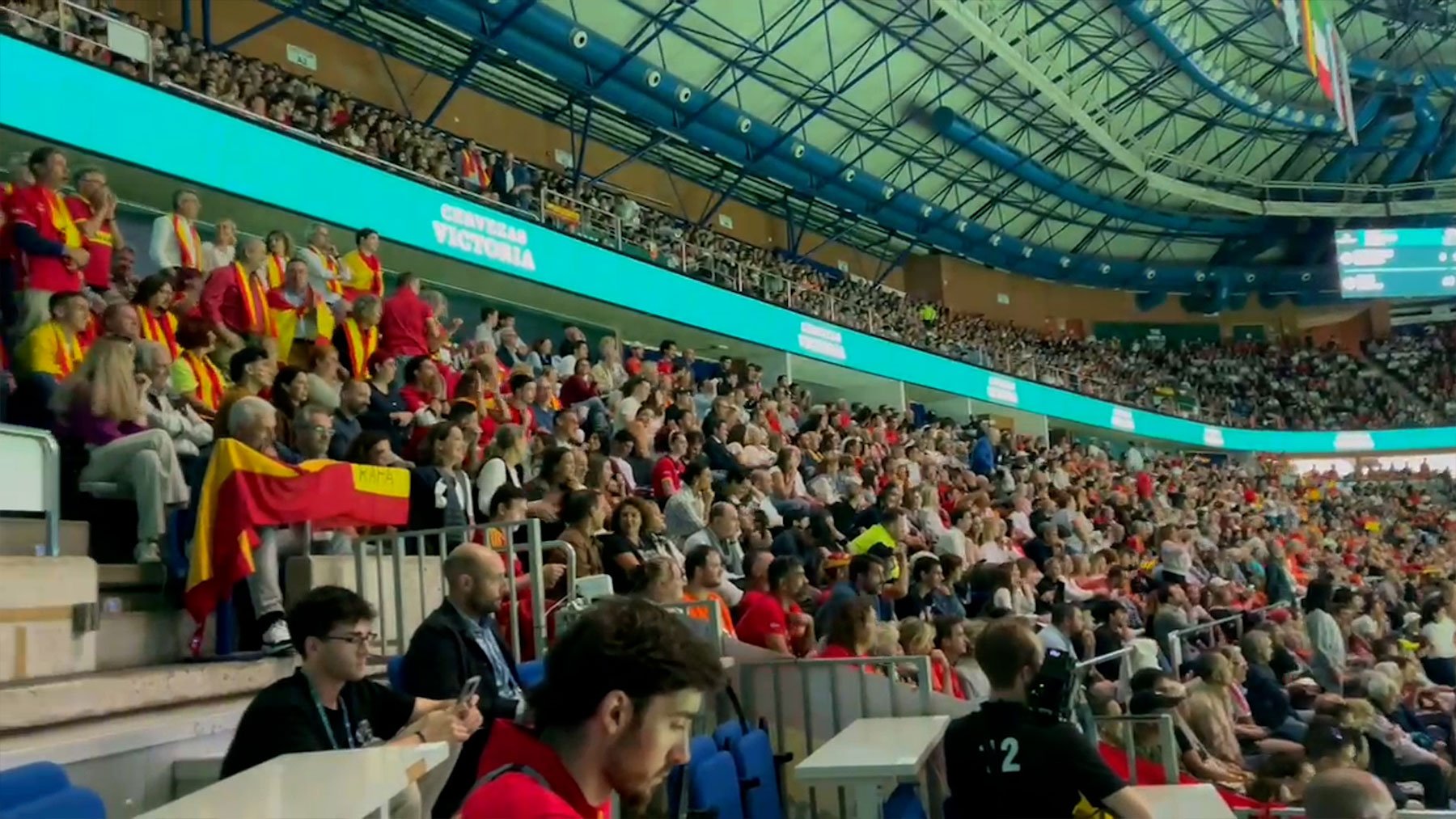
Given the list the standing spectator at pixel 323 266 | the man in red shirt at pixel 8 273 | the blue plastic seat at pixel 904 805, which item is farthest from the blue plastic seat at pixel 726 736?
the standing spectator at pixel 323 266

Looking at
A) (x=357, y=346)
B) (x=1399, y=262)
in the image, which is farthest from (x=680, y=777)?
(x=1399, y=262)

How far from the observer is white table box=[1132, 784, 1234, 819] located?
3.67 m

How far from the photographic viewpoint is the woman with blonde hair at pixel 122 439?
4.45 metres

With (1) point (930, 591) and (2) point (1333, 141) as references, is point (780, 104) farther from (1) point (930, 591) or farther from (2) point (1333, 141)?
(2) point (1333, 141)

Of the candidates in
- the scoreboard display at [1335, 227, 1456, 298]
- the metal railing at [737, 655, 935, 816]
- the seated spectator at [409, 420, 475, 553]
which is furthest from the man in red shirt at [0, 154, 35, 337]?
the scoreboard display at [1335, 227, 1456, 298]

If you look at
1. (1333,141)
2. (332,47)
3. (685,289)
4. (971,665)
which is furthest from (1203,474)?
(971,665)

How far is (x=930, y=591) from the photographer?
8.36 meters

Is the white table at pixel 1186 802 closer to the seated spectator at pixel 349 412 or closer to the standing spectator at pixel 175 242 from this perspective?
the seated spectator at pixel 349 412

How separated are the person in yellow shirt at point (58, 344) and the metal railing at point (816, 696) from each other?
304 centimetres

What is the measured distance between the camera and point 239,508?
4.23m

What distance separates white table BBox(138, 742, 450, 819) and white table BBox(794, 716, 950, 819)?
1399 mm

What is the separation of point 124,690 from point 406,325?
14.9 feet

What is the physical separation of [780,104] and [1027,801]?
1849 centimetres

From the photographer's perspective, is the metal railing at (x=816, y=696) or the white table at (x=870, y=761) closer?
the white table at (x=870, y=761)
